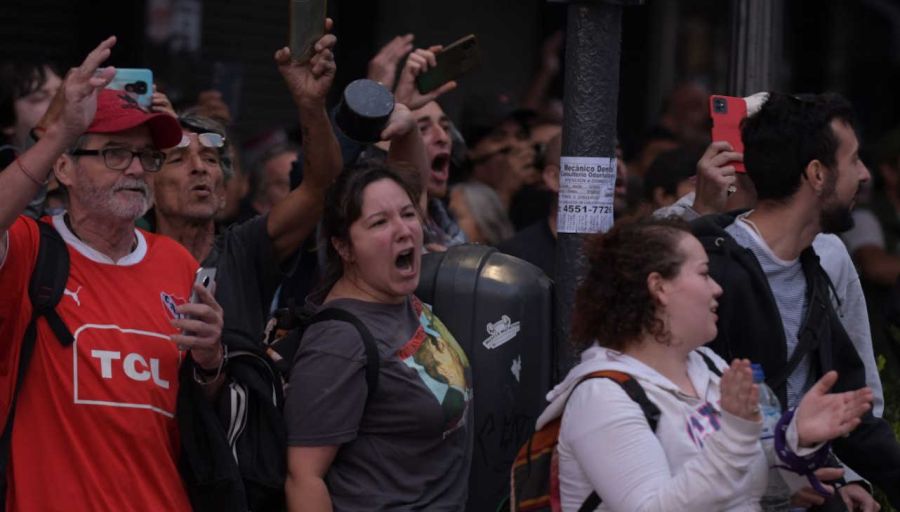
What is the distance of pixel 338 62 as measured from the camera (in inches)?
431

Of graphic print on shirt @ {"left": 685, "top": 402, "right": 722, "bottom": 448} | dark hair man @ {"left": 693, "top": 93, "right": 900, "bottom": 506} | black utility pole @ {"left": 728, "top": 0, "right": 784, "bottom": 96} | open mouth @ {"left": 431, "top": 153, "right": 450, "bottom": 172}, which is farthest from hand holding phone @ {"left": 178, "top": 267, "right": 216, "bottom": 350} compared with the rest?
black utility pole @ {"left": 728, "top": 0, "right": 784, "bottom": 96}

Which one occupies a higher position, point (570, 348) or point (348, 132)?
point (348, 132)

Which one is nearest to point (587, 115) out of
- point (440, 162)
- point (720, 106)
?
point (720, 106)

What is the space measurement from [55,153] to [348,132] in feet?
4.07

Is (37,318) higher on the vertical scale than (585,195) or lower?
lower

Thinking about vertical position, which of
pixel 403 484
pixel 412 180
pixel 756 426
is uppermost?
pixel 412 180

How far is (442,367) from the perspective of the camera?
4.51m

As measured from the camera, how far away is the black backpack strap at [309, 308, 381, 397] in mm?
4336

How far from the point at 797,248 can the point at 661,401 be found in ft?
3.41

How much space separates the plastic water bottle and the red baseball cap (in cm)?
167

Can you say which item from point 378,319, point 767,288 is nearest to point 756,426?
point 767,288

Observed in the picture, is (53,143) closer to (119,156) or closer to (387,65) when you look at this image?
(119,156)

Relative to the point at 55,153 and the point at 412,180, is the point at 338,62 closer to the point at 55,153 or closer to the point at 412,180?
the point at 412,180

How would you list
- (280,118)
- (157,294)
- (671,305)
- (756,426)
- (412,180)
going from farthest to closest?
(280,118) < (412,180) < (157,294) < (671,305) < (756,426)
